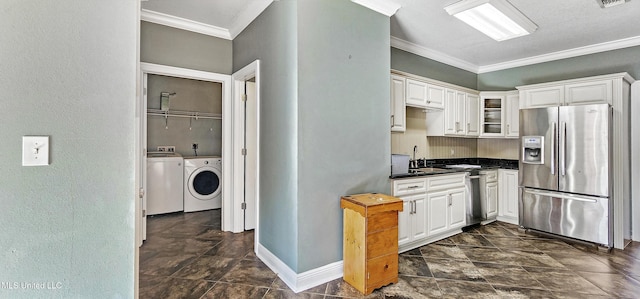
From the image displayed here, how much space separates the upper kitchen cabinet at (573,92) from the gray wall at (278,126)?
12.2ft

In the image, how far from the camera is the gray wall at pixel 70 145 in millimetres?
1129

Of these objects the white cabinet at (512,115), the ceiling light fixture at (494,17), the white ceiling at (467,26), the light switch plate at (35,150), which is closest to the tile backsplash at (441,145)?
the white cabinet at (512,115)

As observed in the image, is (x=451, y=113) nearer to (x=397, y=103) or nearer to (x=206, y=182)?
(x=397, y=103)

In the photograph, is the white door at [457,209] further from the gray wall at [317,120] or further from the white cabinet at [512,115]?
the white cabinet at [512,115]

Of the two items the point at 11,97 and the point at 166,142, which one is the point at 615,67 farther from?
the point at 166,142

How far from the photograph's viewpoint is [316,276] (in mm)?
2395

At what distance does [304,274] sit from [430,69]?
3.52m

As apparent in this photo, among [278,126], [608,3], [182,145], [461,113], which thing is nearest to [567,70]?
[461,113]

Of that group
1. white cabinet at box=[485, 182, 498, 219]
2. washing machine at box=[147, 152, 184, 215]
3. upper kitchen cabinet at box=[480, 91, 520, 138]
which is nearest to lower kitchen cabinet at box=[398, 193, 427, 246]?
white cabinet at box=[485, 182, 498, 219]

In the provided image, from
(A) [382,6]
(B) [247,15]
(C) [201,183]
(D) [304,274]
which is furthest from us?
(C) [201,183]

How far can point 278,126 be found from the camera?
2580mm

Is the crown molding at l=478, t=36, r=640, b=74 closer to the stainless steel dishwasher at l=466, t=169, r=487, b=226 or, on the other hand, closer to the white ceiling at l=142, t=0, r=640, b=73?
the white ceiling at l=142, t=0, r=640, b=73

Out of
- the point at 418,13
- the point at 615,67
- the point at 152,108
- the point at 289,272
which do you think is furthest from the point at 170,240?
the point at 615,67

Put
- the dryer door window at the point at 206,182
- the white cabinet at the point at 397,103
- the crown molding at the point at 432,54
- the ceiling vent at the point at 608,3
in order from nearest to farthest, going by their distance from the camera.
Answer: the ceiling vent at the point at 608,3 < the white cabinet at the point at 397,103 < the crown molding at the point at 432,54 < the dryer door window at the point at 206,182
